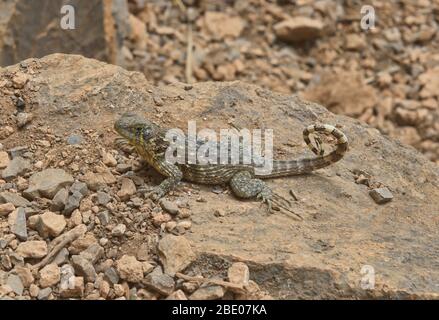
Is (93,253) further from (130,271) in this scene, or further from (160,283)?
(160,283)

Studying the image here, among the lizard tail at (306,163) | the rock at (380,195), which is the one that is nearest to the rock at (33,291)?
the lizard tail at (306,163)

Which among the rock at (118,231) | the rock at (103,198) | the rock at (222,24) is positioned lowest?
the rock at (118,231)

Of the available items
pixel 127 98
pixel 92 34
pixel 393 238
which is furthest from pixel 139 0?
pixel 393 238

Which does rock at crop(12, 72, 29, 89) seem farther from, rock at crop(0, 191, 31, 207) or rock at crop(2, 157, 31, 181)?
rock at crop(0, 191, 31, 207)

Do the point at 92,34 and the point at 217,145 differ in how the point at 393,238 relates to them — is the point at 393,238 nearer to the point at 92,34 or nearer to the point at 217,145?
the point at 217,145

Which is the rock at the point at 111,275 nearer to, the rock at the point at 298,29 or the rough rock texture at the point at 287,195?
the rough rock texture at the point at 287,195

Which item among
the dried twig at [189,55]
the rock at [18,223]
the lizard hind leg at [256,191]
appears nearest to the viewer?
the rock at [18,223]

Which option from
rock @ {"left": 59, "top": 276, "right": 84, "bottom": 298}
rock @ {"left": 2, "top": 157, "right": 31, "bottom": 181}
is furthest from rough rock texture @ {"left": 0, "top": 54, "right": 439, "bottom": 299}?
rock @ {"left": 2, "top": 157, "right": 31, "bottom": 181}
